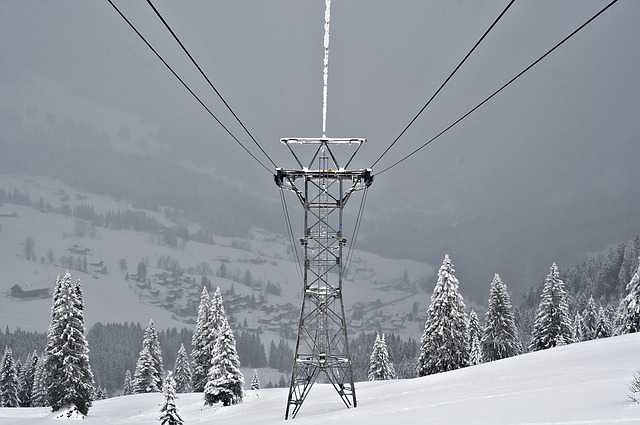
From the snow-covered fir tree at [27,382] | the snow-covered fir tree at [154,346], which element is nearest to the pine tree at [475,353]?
the snow-covered fir tree at [154,346]

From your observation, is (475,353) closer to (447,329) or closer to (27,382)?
(447,329)

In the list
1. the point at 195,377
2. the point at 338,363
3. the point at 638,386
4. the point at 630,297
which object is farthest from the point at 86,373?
the point at 630,297

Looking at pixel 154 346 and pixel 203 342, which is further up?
pixel 203 342

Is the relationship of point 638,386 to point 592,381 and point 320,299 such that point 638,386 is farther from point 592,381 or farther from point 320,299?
point 320,299

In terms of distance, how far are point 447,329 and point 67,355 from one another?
34.7 meters

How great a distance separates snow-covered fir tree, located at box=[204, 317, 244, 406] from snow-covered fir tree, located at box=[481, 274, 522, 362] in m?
26.5

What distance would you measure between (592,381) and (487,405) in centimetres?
307

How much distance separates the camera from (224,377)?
141 ft

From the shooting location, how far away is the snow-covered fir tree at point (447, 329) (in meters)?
43.5

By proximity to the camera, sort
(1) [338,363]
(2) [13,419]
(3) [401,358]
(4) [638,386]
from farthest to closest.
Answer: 1. (3) [401,358]
2. (2) [13,419]
3. (1) [338,363]
4. (4) [638,386]

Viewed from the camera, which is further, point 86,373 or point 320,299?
point 86,373

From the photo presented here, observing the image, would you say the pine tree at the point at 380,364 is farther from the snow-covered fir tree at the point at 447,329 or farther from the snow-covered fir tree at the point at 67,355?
the snow-covered fir tree at the point at 67,355

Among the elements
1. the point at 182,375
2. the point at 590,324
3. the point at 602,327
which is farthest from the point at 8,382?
the point at 590,324

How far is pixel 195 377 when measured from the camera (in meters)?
58.0
